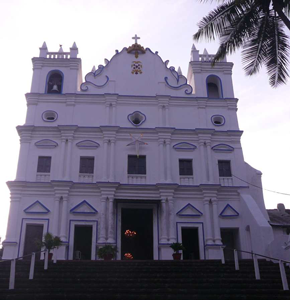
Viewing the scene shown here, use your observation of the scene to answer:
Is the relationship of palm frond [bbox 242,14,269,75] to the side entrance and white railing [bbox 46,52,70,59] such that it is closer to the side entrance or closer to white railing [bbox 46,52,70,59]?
the side entrance

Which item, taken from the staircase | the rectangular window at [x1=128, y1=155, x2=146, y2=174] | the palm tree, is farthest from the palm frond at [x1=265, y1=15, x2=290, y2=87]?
the rectangular window at [x1=128, y1=155, x2=146, y2=174]

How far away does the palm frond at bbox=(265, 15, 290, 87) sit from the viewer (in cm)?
1322

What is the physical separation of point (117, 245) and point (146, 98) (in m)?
8.42

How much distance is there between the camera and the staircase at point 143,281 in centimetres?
1080

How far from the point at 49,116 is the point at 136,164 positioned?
5733 mm

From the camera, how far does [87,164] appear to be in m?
20.4

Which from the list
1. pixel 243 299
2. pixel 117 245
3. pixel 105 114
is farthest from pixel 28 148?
pixel 243 299

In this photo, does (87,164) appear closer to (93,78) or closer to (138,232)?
(138,232)

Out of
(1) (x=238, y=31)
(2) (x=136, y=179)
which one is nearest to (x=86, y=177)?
(2) (x=136, y=179)

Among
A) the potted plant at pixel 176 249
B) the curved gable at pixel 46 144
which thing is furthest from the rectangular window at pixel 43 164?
the potted plant at pixel 176 249

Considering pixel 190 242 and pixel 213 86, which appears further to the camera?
pixel 213 86

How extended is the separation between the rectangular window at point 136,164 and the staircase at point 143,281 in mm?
6528

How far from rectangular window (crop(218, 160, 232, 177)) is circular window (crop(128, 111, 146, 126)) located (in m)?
4.91

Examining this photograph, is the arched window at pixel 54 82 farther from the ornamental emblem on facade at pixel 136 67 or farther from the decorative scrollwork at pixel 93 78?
the ornamental emblem on facade at pixel 136 67
